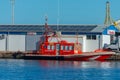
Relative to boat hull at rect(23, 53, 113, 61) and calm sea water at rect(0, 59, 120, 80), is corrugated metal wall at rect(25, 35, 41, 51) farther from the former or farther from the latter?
calm sea water at rect(0, 59, 120, 80)

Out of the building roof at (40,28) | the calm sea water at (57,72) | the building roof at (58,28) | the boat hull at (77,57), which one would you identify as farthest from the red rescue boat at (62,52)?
the calm sea water at (57,72)

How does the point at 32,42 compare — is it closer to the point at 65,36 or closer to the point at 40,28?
the point at 65,36

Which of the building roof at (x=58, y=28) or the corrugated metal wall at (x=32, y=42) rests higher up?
the building roof at (x=58, y=28)

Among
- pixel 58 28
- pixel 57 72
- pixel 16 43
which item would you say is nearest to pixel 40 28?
pixel 58 28

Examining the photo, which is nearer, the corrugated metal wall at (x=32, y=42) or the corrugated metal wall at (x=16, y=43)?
the corrugated metal wall at (x=32, y=42)

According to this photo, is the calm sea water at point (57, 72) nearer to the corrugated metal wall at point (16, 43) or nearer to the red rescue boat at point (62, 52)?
the red rescue boat at point (62, 52)

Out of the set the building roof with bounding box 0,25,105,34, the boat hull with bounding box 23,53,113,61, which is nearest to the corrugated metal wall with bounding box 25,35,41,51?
the building roof with bounding box 0,25,105,34

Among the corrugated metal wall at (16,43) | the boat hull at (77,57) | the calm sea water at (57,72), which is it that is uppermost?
the corrugated metal wall at (16,43)

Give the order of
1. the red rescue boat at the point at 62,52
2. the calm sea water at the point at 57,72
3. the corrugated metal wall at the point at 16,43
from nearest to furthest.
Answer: the calm sea water at the point at 57,72 → the red rescue boat at the point at 62,52 → the corrugated metal wall at the point at 16,43

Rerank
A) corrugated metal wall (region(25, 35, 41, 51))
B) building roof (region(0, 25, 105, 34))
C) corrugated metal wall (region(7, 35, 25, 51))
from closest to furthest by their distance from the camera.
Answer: corrugated metal wall (region(25, 35, 41, 51))
corrugated metal wall (region(7, 35, 25, 51))
building roof (region(0, 25, 105, 34))

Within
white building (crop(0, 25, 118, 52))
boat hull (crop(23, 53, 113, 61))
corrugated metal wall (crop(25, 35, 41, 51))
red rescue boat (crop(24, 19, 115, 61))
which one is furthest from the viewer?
white building (crop(0, 25, 118, 52))

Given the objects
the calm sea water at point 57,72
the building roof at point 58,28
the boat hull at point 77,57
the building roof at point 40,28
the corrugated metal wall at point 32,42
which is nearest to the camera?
the calm sea water at point 57,72

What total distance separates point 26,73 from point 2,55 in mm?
29215

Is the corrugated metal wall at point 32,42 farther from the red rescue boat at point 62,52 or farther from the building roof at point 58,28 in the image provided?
the building roof at point 58,28
